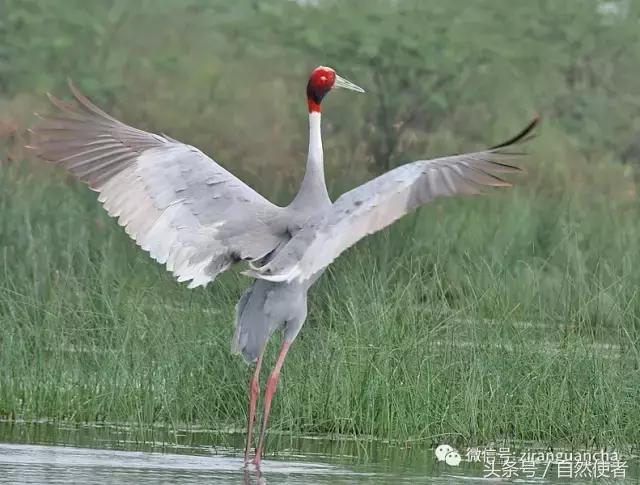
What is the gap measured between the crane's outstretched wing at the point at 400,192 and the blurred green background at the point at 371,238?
33.7 inches

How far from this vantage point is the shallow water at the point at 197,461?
7.12 metres

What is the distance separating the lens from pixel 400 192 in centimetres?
775

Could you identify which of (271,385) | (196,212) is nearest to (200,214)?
(196,212)

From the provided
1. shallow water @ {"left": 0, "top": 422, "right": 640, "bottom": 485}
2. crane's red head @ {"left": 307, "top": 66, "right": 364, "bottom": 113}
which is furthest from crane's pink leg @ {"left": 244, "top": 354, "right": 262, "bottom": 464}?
crane's red head @ {"left": 307, "top": 66, "right": 364, "bottom": 113}

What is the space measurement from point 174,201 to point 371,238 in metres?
3.71

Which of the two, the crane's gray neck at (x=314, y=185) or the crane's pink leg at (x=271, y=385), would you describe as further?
the crane's gray neck at (x=314, y=185)

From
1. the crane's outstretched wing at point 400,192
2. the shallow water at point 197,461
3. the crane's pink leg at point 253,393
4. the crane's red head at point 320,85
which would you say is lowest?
the shallow water at point 197,461

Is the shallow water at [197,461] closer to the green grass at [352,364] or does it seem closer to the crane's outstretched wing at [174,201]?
the green grass at [352,364]

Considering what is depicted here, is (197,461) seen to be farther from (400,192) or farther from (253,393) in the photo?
(400,192)

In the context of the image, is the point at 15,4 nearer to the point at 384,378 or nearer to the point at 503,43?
the point at 503,43

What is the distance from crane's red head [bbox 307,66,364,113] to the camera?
924 centimetres

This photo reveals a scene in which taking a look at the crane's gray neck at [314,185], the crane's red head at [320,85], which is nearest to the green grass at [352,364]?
the crane's gray neck at [314,185]

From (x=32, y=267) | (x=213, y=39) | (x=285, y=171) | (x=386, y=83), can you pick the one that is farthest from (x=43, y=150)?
(x=213, y=39)

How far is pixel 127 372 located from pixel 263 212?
1.02 meters
